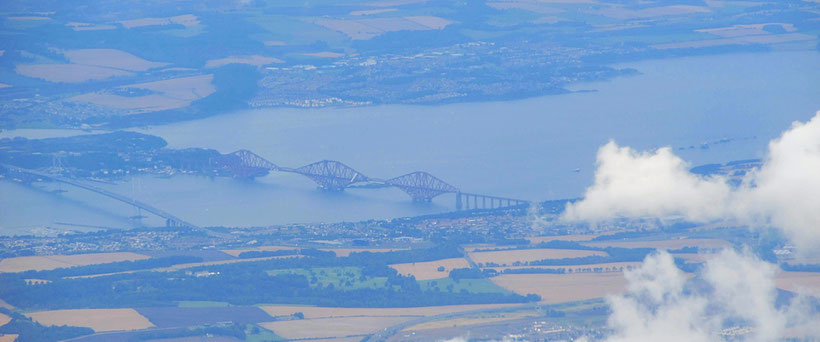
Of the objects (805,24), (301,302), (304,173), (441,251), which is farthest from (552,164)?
(805,24)

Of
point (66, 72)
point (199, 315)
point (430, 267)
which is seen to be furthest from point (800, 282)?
point (66, 72)

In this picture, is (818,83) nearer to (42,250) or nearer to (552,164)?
(552,164)

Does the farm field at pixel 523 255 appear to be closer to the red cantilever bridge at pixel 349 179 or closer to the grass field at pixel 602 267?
the grass field at pixel 602 267

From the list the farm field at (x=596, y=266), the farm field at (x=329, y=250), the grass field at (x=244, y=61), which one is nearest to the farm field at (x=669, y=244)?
the farm field at (x=596, y=266)

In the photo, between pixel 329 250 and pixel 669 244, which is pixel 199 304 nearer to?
pixel 329 250

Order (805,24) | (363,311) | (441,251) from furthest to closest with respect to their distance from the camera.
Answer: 1. (805,24)
2. (441,251)
3. (363,311)

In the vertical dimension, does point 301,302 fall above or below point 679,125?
below
